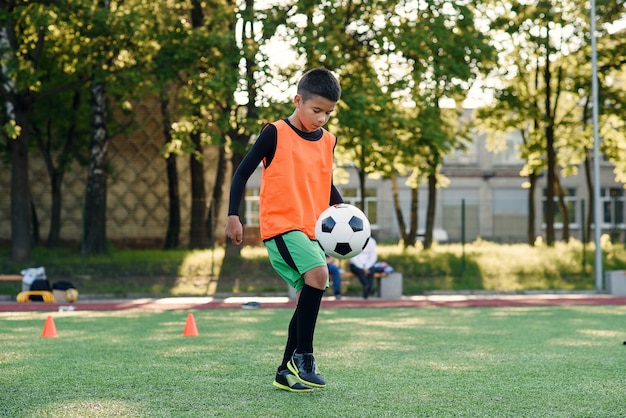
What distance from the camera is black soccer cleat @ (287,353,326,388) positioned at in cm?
595

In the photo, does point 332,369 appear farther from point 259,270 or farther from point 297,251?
point 259,270

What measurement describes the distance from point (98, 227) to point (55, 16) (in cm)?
546

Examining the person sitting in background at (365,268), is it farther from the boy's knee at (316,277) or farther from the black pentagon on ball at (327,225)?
the boy's knee at (316,277)

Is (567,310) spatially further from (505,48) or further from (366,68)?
(505,48)

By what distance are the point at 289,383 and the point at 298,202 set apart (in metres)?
1.11

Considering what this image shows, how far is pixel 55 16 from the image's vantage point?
23000mm

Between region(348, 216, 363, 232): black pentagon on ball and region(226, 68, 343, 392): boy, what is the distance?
32 centimetres

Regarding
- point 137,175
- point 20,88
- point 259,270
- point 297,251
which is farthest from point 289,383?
point 137,175

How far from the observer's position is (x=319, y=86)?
5891mm

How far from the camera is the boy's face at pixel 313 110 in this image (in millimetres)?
5918

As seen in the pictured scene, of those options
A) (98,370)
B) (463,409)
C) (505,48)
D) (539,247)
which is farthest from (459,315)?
(505,48)

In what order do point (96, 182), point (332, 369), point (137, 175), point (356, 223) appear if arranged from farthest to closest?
point (137, 175) < point (96, 182) < point (332, 369) < point (356, 223)

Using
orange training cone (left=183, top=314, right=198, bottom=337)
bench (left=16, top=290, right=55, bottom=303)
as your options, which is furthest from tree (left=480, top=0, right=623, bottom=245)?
orange training cone (left=183, top=314, right=198, bottom=337)

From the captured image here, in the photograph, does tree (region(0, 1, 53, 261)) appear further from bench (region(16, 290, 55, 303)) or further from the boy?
the boy
